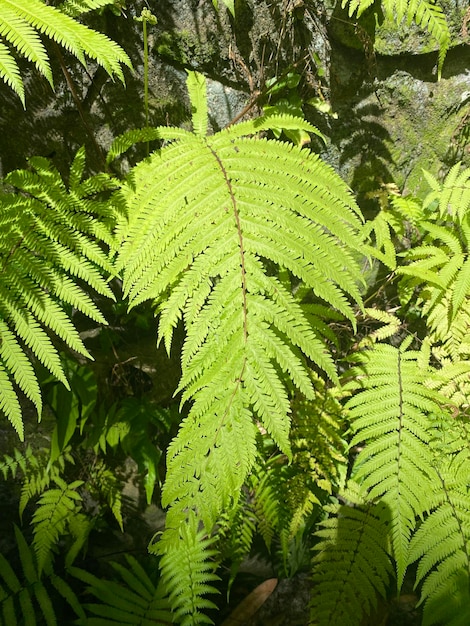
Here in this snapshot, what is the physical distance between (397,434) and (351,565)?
709 mm

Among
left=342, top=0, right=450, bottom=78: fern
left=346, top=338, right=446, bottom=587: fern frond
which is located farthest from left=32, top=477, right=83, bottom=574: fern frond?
left=342, top=0, right=450, bottom=78: fern

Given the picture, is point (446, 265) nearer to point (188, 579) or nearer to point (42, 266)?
point (42, 266)

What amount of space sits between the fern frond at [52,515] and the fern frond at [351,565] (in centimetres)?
143

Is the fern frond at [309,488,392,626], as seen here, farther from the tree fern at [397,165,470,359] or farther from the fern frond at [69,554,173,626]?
the tree fern at [397,165,470,359]

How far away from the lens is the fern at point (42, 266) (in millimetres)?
1540

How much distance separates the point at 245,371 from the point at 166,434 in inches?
66.1

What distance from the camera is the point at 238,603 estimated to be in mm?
2697

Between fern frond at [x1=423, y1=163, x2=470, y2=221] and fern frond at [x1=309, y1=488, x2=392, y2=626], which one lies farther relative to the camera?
fern frond at [x1=423, y1=163, x2=470, y2=221]

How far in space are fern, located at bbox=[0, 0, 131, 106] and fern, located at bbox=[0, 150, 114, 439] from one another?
48 cm

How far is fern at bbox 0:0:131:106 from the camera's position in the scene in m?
1.35

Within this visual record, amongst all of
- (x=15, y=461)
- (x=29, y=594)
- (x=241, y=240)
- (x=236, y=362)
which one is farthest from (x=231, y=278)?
(x=29, y=594)

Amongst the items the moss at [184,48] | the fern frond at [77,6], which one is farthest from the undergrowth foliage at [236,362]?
the moss at [184,48]

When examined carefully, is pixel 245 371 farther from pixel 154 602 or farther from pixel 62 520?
pixel 62 520

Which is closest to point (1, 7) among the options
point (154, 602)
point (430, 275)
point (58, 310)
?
point (58, 310)
